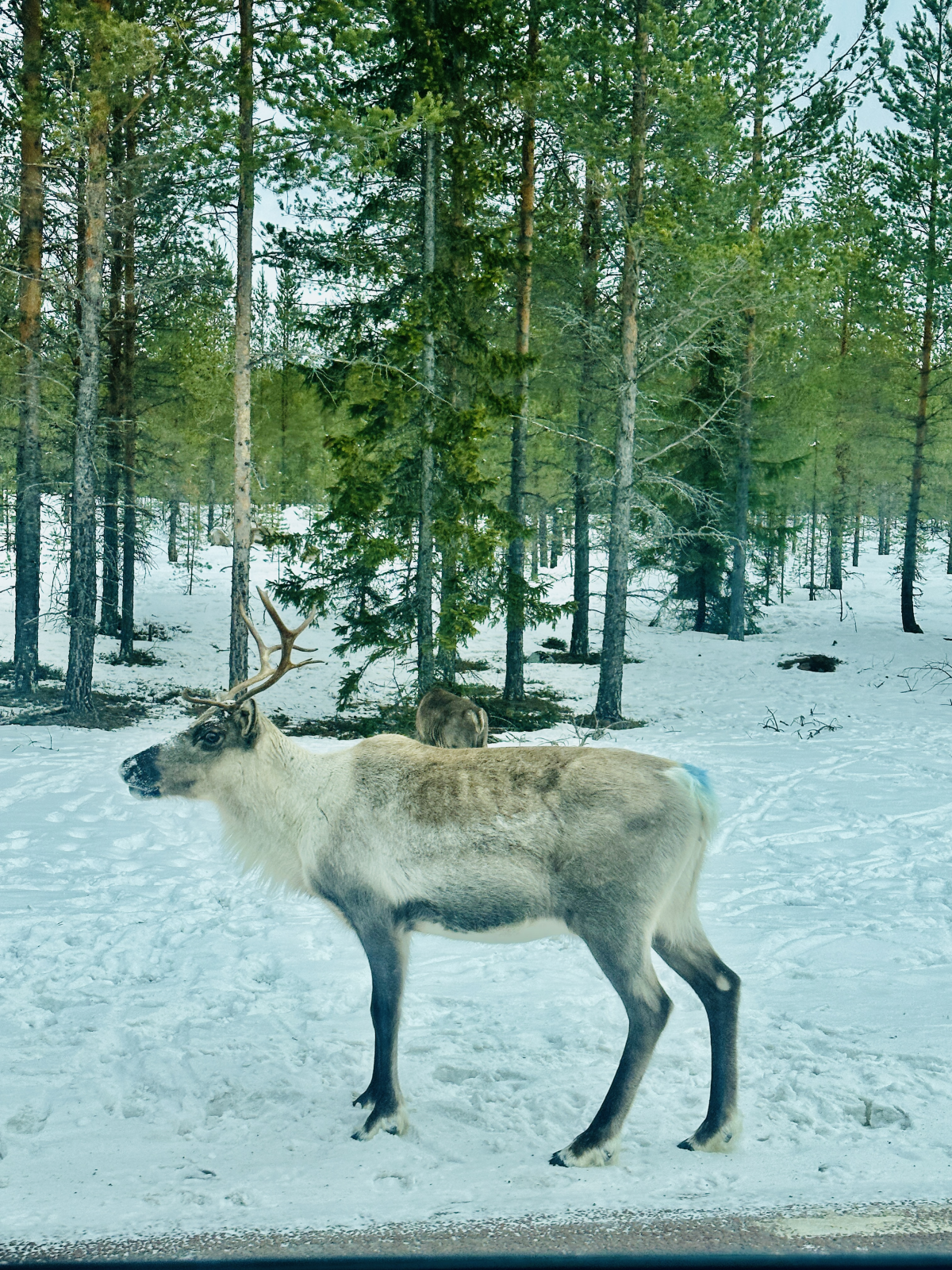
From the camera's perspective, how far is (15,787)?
35.2 feet

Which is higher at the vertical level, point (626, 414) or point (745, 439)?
point (745, 439)

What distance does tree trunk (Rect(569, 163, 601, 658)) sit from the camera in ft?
64.8

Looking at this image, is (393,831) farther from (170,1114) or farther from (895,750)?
(895,750)

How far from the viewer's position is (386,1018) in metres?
4.72

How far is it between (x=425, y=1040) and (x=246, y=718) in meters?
2.02

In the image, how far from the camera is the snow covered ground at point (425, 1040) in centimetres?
400

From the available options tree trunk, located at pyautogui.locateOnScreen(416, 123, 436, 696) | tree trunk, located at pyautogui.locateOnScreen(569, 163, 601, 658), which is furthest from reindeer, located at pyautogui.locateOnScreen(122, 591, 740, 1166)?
tree trunk, located at pyautogui.locateOnScreen(569, 163, 601, 658)

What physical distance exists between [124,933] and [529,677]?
48.4ft

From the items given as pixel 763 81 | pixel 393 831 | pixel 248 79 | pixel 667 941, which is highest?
pixel 763 81

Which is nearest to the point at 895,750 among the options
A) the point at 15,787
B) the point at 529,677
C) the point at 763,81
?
the point at 529,677

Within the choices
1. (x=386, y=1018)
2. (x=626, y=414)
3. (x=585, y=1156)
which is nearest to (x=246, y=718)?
(x=386, y=1018)

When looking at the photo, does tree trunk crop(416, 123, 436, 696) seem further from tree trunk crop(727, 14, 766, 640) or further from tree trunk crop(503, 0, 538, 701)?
tree trunk crop(727, 14, 766, 640)

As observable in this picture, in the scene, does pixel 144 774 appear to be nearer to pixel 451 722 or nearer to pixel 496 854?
pixel 496 854

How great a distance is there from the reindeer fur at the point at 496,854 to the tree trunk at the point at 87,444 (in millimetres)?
10733
